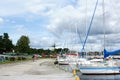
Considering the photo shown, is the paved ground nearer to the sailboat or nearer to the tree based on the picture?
the sailboat

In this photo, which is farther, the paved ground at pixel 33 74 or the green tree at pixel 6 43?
the green tree at pixel 6 43

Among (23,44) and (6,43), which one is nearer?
(23,44)

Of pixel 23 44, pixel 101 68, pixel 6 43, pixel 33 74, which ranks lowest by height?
pixel 33 74

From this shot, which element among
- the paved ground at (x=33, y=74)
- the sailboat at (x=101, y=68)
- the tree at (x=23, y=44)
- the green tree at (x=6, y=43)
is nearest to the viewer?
the paved ground at (x=33, y=74)

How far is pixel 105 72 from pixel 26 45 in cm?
11900

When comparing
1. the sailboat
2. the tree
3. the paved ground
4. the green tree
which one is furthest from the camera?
the green tree

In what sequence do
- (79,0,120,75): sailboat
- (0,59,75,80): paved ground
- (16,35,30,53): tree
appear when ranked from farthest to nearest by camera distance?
1. (16,35,30,53): tree
2. (79,0,120,75): sailboat
3. (0,59,75,80): paved ground

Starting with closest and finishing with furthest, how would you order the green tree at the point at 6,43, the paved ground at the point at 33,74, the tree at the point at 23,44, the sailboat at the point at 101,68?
the paved ground at the point at 33,74
the sailboat at the point at 101,68
the tree at the point at 23,44
the green tree at the point at 6,43

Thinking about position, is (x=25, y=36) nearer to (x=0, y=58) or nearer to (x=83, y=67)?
(x=0, y=58)

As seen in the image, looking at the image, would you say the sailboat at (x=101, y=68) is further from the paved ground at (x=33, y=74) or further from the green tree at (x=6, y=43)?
the green tree at (x=6, y=43)

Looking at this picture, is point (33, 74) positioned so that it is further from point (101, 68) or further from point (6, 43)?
point (6, 43)

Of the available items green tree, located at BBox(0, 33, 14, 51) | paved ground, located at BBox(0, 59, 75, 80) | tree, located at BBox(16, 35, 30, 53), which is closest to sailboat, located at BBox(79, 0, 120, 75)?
paved ground, located at BBox(0, 59, 75, 80)

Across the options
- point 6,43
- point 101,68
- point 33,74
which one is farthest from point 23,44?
point 33,74

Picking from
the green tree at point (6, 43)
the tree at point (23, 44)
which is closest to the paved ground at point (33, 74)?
the tree at point (23, 44)
